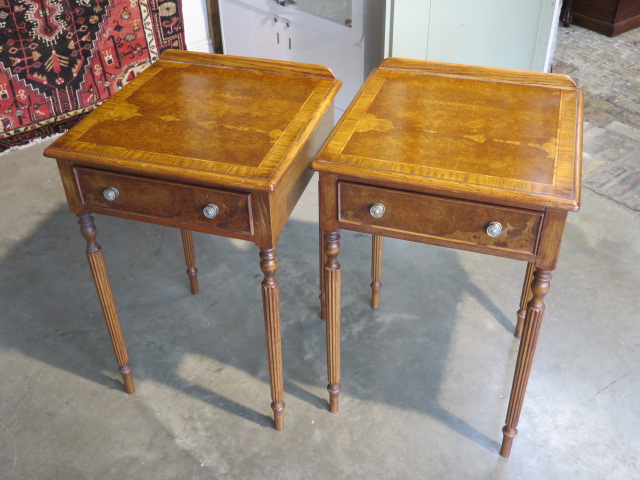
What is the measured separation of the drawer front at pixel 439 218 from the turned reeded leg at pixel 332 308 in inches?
3.1

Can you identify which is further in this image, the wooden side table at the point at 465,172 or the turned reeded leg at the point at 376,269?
the turned reeded leg at the point at 376,269

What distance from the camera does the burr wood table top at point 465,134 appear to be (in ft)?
5.21

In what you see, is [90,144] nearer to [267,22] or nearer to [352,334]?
[352,334]

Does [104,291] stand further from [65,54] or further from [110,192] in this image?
[65,54]

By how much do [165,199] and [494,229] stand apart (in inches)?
31.0

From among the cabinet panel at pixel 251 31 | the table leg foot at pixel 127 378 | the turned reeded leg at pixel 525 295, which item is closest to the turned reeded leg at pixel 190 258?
the table leg foot at pixel 127 378

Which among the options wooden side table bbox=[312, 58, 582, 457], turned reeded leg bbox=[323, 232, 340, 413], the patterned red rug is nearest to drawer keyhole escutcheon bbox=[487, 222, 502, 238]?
wooden side table bbox=[312, 58, 582, 457]

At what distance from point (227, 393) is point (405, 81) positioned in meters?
1.11

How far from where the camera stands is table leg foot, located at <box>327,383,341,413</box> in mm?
2143

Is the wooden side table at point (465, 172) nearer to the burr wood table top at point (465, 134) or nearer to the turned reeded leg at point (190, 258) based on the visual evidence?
the burr wood table top at point (465, 134)

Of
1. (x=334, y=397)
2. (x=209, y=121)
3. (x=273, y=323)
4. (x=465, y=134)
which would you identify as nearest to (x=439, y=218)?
(x=465, y=134)

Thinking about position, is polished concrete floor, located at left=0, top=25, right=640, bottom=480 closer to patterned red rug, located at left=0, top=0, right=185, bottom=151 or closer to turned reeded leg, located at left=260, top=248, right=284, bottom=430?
turned reeded leg, located at left=260, top=248, right=284, bottom=430

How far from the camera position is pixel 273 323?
190 cm

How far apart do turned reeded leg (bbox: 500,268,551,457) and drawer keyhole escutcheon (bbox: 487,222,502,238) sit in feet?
0.45
